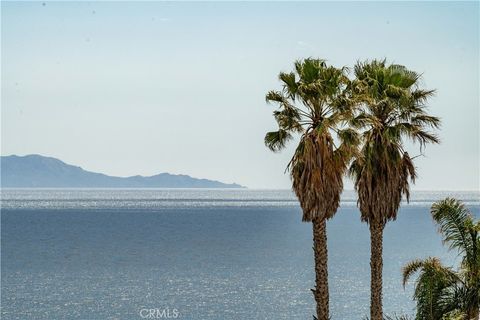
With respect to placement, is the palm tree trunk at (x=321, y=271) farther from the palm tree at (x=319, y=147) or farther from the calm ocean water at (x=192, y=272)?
the calm ocean water at (x=192, y=272)

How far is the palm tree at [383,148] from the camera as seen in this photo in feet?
107

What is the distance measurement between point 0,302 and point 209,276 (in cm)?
Answer: 2831

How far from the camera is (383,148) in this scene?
107 ft

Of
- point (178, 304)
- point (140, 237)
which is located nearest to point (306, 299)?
point (178, 304)

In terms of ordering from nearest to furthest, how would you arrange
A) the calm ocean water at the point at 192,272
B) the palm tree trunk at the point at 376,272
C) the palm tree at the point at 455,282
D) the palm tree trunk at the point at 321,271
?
the palm tree at the point at 455,282 → the palm tree trunk at the point at 321,271 → the palm tree trunk at the point at 376,272 → the calm ocean water at the point at 192,272

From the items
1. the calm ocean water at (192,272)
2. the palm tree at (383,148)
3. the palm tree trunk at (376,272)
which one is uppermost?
the palm tree at (383,148)

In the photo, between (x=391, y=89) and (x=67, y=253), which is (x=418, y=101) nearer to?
(x=391, y=89)

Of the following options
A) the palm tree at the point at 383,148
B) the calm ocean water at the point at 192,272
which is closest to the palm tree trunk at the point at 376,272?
the palm tree at the point at 383,148

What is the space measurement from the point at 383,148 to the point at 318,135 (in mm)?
2934

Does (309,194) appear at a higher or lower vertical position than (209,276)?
higher

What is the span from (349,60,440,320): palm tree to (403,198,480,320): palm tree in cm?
320

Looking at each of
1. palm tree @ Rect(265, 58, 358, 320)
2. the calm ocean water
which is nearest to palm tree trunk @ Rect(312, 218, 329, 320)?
palm tree @ Rect(265, 58, 358, 320)

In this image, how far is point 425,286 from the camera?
29547mm

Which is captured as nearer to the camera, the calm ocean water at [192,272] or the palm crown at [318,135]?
the palm crown at [318,135]
